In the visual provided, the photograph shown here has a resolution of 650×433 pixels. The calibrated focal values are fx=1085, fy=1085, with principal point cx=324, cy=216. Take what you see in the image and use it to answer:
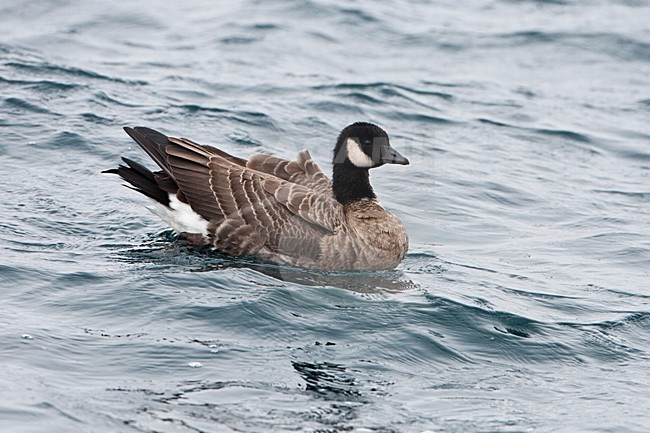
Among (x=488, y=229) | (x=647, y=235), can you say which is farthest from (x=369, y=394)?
(x=647, y=235)

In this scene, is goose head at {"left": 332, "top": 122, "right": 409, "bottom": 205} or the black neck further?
the black neck

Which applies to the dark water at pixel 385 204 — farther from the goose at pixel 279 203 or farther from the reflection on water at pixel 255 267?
the goose at pixel 279 203

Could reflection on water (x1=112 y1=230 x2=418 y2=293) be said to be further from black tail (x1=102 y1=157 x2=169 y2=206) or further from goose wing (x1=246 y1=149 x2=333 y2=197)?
goose wing (x1=246 y1=149 x2=333 y2=197)

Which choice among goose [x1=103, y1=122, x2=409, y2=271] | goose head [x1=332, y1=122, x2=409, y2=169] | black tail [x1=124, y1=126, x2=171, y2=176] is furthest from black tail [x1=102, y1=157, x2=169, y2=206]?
goose head [x1=332, y1=122, x2=409, y2=169]

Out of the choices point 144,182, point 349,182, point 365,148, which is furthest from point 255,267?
point 365,148

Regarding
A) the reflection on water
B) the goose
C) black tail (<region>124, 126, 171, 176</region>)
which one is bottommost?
the reflection on water

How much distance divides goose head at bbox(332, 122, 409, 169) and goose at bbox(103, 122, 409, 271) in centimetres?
1

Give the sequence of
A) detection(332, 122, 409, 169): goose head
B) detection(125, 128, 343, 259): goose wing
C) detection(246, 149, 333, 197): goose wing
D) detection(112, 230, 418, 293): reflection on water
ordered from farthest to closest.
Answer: detection(246, 149, 333, 197): goose wing
detection(332, 122, 409, 169): goose head
detection(125, 128, 343, 259): goose wing
detection(112, 230, 418, 293): reflection on water

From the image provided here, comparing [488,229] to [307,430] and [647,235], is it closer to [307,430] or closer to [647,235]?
[647,235]

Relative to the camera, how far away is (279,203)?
10562 millimetres

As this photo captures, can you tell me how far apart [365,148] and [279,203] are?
110 centimetres

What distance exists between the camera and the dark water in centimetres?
766

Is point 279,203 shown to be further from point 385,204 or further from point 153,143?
point 385,204

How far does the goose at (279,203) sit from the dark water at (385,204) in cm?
28
